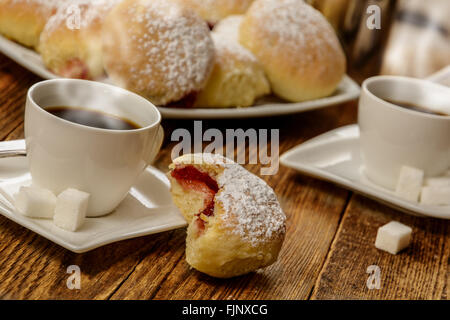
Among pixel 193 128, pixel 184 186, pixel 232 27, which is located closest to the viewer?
pixel 184 186

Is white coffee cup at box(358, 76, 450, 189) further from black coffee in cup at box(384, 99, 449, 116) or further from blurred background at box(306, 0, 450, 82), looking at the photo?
blurred background at box(306, 0, 450, 82)

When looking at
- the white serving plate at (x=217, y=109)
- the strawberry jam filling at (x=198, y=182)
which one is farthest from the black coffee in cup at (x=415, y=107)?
the strawberry jam filling at (x=198, y=182)

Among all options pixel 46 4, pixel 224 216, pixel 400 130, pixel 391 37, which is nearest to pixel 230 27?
pixel 46 4

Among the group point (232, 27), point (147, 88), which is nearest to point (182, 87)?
point (147, 88)

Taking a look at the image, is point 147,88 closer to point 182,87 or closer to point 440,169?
point 182,87

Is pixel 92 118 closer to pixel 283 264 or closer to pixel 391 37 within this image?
pixel 283 264
